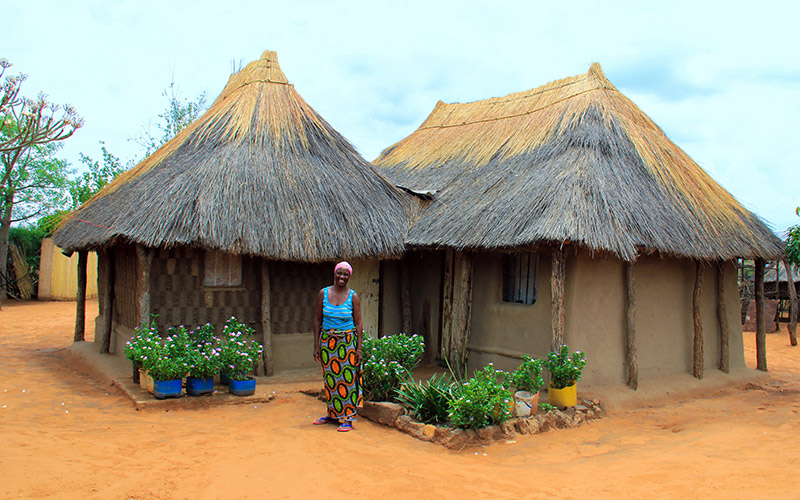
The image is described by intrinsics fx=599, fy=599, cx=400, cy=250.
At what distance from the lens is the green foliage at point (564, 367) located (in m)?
6.38

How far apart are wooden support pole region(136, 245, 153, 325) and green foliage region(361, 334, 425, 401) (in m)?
2.86

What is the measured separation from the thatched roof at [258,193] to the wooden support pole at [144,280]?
12.1 inches

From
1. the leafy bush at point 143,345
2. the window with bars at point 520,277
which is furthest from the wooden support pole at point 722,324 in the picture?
the leafy bush at point 143,345

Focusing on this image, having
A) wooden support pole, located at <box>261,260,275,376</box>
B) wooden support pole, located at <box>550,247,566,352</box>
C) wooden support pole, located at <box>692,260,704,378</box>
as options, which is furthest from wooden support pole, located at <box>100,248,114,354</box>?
wooden support pole, located at <box>692,260,704,378</box>

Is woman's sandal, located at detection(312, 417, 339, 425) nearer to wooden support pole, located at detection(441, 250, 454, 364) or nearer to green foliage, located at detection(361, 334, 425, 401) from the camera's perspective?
green foliage, located at detection(361, 334, 425, 401)

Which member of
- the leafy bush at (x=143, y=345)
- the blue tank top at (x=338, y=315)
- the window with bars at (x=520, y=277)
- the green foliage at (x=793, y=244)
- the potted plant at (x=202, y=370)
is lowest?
the potted plant at (x=202, y=370)

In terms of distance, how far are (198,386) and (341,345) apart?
7.09 ft

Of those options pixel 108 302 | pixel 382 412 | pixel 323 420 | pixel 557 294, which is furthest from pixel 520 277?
pixel 108 302

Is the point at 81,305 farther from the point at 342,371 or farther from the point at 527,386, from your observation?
the point at 527,386

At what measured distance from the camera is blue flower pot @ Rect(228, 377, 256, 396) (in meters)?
6.86

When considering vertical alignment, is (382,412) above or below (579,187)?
below

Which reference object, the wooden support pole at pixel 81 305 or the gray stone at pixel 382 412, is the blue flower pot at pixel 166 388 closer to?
the gray stone at pixel 382 412

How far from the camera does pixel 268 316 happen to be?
26.2 feet

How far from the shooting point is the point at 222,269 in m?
7.92
